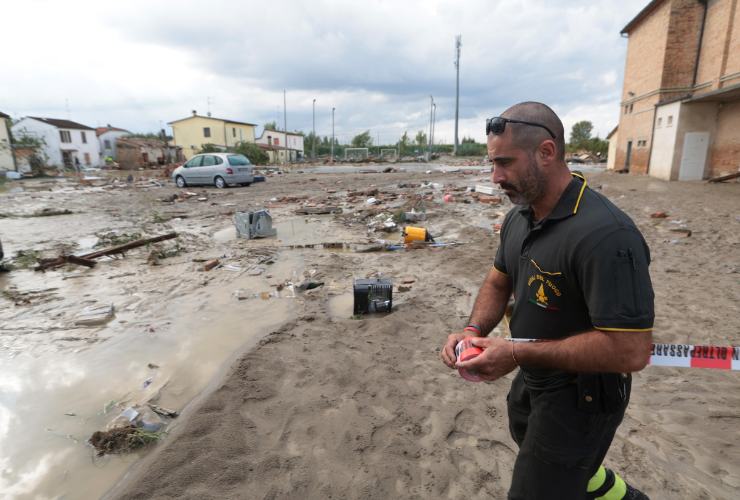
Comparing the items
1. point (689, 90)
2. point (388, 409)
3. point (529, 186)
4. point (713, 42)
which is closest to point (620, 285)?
point (529, 186)

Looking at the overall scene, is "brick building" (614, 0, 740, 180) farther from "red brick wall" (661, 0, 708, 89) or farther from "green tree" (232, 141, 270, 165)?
"green tree" (232, 141, 270, 165)

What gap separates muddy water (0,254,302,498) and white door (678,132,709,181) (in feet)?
69.0

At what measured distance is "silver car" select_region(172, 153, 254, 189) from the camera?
18672 millimetres

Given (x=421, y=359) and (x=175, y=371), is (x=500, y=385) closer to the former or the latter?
(x=421, y=359)

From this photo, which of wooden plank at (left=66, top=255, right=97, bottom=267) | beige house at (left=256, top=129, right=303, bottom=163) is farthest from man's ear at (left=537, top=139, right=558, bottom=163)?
beige house at (left=256, top=129, right=303, bottom=163)

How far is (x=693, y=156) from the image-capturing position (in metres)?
18.6

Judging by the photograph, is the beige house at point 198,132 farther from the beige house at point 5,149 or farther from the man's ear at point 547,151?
the man's ear at point 547,151

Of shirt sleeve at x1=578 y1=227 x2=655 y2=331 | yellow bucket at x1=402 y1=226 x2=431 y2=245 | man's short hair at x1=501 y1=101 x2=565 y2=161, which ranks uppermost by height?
man's short hair at x1=501 y1=101 x2=565 y2=161

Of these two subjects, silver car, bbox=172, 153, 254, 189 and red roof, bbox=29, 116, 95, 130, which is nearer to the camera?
silver car, bbox=172, 153, 254, 189

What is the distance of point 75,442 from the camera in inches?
110

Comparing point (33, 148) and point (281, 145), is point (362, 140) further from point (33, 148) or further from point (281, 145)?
point (33, 148)

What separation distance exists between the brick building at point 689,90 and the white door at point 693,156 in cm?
4

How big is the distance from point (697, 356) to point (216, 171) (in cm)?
1941

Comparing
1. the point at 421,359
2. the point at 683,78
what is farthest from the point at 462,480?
the point at 683,78
